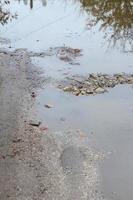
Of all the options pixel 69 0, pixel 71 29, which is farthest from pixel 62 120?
pixel 69 0

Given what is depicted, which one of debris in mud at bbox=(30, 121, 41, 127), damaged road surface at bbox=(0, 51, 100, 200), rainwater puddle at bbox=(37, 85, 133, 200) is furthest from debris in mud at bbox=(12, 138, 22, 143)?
rainwater puddle at bbox=(37, 85, 133, 200)

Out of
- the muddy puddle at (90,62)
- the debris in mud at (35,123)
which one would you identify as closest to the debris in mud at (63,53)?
the muddy puddle at (90,62)

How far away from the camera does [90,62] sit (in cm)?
1060

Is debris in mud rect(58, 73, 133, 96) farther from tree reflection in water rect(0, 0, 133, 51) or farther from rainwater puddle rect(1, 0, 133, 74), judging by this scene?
tree reflection in water rect(0, 0, 133, 51)

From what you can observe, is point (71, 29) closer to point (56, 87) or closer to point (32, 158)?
point (56, 87)

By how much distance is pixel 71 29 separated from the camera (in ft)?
44.8

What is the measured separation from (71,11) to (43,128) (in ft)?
31.9

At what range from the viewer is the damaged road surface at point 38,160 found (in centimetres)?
545

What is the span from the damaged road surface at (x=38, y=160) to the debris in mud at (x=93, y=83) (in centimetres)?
111

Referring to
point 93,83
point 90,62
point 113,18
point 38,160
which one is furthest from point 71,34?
point 38,160

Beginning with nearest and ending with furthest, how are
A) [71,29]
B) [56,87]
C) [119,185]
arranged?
[119,185]
[56,87]
[71,29]

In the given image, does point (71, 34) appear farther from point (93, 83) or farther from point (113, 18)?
point (93, 83)

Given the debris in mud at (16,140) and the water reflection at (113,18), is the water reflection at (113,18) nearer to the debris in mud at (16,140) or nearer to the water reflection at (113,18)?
the water reflection at (113,18)

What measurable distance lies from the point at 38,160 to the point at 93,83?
3.39 meters
